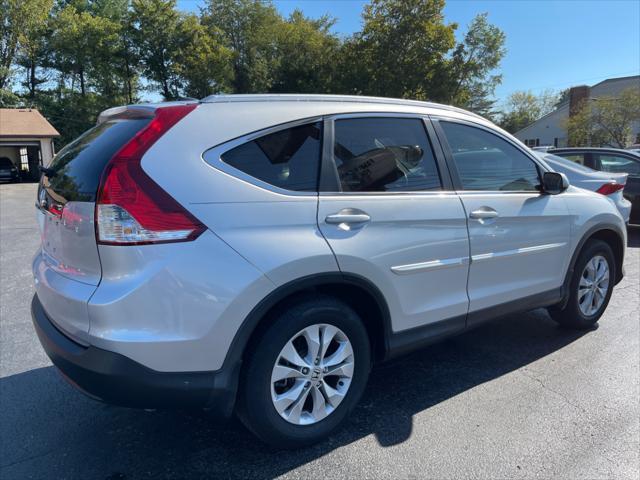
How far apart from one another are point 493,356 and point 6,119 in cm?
3823

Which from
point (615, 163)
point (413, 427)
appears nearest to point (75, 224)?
point (413, 427)

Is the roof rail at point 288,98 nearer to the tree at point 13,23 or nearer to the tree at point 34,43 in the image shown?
the tree at point 13,23

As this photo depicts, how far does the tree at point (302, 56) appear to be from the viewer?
39906mm

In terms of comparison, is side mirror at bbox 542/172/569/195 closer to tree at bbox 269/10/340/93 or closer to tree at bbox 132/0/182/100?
tree at bbox 269/10/340/93

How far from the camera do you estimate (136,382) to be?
2.06 metres

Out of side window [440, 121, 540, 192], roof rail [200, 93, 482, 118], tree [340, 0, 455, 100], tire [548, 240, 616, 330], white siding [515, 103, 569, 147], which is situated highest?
tree [340, 0, 455, 100]

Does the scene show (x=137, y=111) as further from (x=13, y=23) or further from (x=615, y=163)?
(x=13, y=23)

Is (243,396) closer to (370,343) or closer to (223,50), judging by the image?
(370,343)

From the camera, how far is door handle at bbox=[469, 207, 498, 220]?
3.07m

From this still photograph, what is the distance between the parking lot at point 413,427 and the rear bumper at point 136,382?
50 cm

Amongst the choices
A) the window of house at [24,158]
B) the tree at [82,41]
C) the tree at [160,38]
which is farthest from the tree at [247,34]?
the window of house at [24,158]

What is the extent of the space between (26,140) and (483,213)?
119 feet

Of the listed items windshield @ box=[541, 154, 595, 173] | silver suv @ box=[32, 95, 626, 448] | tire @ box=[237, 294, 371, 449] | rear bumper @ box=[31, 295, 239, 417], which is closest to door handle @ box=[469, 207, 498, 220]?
silver suv @ box=[32, 95, 626, 448]

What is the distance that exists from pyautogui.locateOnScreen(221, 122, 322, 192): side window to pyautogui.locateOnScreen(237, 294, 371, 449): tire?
616mm
